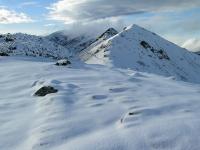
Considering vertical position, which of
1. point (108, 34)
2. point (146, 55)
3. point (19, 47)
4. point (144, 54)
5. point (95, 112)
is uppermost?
point (95, 112)

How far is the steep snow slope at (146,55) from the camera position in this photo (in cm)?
9854

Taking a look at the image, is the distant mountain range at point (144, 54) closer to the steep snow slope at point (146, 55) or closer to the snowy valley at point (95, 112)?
the steep snow slope at point (146, 55)

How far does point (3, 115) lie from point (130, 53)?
315ft

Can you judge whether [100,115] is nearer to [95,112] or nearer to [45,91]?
[95,112]

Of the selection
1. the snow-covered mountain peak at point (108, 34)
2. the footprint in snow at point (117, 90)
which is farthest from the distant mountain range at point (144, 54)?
the footprint in snow at point (117, 90)

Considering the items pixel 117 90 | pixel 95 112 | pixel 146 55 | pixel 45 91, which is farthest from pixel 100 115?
pixel 146 55

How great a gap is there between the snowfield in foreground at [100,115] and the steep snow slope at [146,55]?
6997 centimetres

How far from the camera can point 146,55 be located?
114375mm

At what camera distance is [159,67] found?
114 meters

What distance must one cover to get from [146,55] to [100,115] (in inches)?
4043

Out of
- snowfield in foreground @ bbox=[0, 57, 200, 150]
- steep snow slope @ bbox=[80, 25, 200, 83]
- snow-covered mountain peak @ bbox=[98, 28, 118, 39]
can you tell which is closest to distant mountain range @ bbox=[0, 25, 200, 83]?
steep snow slope @ bbox=[80, 25, 200, 83]

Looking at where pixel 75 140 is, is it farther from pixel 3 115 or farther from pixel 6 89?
pixel 6 89

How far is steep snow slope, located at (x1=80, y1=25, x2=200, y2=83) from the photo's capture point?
323 feet

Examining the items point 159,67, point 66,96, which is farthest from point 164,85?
point 159,67
